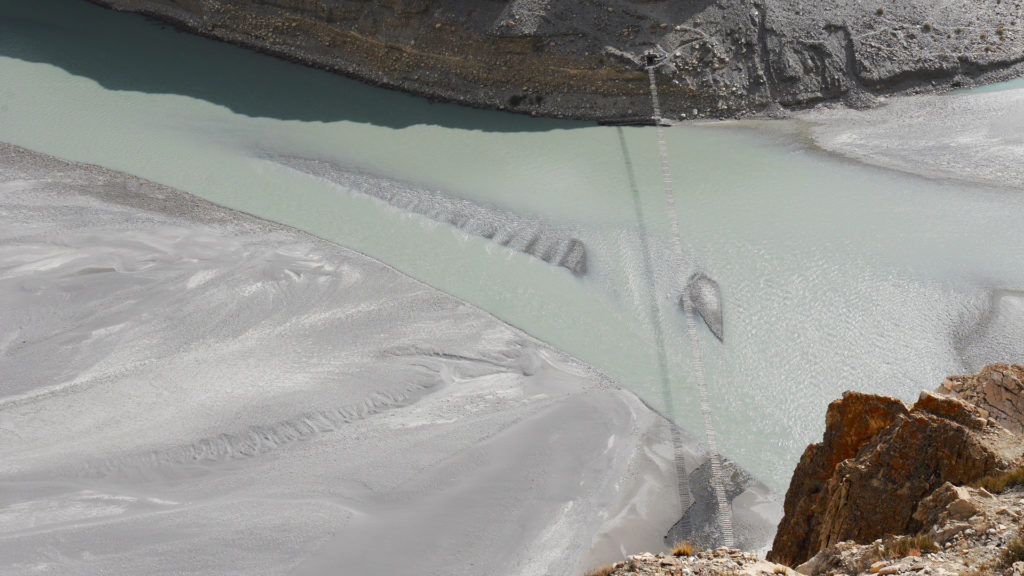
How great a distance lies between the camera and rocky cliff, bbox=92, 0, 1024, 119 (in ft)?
73.4

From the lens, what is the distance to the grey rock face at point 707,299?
15602 millimetres

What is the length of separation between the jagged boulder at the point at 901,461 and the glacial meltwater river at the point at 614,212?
4118 mm

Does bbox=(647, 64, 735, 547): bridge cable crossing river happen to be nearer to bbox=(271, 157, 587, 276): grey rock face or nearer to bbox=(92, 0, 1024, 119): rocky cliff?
bbox=(92, 0, 1024, 119): rocky cliff

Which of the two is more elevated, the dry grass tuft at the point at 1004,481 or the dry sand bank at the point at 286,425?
the dry grass tuft at the point at 1004,481

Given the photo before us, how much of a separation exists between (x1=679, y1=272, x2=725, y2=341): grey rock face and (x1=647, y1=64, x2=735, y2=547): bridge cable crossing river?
124mm

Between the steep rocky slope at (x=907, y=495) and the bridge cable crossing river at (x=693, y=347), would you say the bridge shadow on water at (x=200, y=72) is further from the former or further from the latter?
the steep rocky slope at (x=907, y=495)

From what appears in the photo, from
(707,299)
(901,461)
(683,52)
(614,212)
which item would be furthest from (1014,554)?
(683,52)

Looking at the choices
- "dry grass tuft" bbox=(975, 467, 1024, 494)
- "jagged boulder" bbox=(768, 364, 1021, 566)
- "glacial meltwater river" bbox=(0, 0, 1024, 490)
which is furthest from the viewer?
"glacial meltwater river" bbox=(0, 0, 1024, 490)

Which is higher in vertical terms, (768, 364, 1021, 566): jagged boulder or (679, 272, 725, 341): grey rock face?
(768, 364, 1021, 566): jagged boulder

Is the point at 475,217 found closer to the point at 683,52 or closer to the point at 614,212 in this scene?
the point at 614,212

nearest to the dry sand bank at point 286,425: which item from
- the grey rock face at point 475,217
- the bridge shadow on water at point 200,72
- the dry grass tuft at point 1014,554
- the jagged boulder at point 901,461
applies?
the grey rock face at point 475,217

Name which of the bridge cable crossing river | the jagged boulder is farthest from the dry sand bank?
the jagged boulder

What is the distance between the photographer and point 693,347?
1521 cm

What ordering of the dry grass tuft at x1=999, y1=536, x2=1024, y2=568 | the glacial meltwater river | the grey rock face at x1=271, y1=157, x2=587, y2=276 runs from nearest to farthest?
1. the dry grass tuft at x1=999, y1=536, x2=1024, y2=568
2. the glacial meltwater river
3. the grey rock face at x1=271, y1=157, x2=587, y2=276
